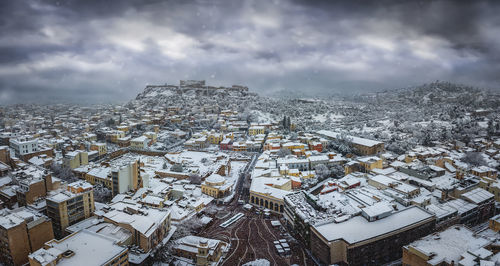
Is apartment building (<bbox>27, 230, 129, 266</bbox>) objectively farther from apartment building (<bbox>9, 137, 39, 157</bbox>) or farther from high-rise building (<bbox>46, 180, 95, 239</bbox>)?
apartment building (<bbox>9, 137, 39, 157</bbox>)

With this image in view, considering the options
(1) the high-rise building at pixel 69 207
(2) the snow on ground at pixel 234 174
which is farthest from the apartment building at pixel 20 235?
(2) the snow on ground at pixel 234 174

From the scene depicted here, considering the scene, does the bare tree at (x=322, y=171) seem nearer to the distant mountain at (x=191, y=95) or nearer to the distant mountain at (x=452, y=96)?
the distant mountain at (x=191, y=95)

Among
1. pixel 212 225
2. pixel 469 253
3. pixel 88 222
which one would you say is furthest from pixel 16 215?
pixel 469 253

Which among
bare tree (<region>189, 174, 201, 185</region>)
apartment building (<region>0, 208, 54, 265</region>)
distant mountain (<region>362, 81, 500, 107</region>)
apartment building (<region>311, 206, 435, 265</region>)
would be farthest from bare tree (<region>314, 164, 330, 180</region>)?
distant mountain (<region>362, 81, 500, 107</region>)

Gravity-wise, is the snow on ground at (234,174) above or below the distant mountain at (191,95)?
below

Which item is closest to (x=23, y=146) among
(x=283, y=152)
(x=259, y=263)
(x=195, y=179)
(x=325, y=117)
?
(x=195, y=179)

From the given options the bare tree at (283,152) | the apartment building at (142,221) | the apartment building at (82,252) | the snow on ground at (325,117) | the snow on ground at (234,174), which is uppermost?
the snow on ground at (325,117)

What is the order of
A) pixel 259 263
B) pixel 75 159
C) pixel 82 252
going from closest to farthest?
pixel 82 252
pixel 259 263
pixel 75 159

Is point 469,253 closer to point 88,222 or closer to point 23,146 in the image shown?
point 88,222

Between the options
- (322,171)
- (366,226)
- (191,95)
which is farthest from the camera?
(191,95)

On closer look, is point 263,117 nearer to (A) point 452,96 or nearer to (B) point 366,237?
(B) point 366,237

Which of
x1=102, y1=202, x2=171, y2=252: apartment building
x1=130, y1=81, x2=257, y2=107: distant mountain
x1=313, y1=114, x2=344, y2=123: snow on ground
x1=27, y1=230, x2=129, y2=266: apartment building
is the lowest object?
x1=102, y1=202, x2=171, y2=252: apartment building
